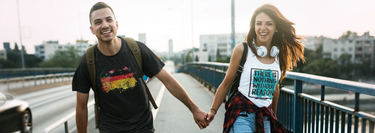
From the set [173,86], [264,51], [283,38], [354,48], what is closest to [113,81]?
[173,86]

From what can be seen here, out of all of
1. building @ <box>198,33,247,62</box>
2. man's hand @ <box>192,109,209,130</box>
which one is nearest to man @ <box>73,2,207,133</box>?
man's hand @ <box>192,109,209,130</box>

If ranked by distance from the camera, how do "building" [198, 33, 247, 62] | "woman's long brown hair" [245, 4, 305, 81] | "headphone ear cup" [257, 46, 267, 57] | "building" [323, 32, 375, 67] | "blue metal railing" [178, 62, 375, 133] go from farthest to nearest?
"building" [198, 33, 247, 62]
"building" [323, 32, 375, 67]
"woman's long brown hair" [245, 4, 305, 81]
"headphone ear cup" [257, 46, 267, 57]
"blue metal railing" [178, 62, 375, 133]

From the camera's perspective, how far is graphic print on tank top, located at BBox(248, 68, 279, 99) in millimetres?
2264

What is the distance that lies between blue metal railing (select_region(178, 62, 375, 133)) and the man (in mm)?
1650

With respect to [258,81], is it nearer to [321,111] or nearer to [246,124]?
[246,124]

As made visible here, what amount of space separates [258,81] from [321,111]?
92cm

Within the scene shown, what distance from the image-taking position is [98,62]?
2.13m

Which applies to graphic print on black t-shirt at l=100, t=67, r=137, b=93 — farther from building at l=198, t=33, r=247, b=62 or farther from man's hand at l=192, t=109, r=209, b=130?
building at l=198, t=33, r=247, b=62

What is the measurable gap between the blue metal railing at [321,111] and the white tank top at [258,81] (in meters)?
0.57

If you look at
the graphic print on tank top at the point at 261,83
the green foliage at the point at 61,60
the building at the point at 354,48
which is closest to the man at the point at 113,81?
the graphic print on tank top at the point at 261,83

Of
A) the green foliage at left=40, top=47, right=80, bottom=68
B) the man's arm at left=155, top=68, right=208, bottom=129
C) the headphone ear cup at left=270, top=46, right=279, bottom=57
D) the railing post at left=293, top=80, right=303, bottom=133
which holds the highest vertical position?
the headphone ear cup at left=270, top=46, right=279, bottom=57

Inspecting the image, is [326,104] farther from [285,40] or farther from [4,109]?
[4,109]

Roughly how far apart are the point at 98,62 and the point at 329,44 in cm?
14419

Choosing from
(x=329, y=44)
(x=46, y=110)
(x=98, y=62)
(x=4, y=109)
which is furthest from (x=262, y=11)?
(x=329, y=44)
